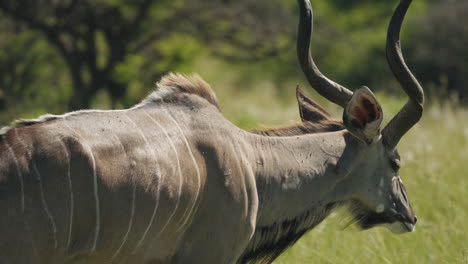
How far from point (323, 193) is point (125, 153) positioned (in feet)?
3.60

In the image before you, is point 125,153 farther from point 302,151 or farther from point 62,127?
point 302,151

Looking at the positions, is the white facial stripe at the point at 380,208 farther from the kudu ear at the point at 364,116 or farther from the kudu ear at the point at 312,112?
the kudu ear at the point at 312,112

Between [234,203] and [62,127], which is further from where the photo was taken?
[234,203]

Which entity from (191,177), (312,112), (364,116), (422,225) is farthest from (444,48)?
(191,177)

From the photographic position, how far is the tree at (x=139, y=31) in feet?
38.0

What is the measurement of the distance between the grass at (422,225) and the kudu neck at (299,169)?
0.24m

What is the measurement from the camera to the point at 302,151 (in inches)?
147

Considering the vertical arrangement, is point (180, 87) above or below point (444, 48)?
above

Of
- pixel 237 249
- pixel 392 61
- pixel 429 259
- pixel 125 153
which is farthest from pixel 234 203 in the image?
pixel 429 259

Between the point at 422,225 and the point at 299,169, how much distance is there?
64.9 inches

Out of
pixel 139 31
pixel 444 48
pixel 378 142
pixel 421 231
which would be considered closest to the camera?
pixel 378 142

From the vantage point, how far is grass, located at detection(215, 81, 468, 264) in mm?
4480

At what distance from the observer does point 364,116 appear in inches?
147

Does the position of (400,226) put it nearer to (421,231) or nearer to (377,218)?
(377,218)
